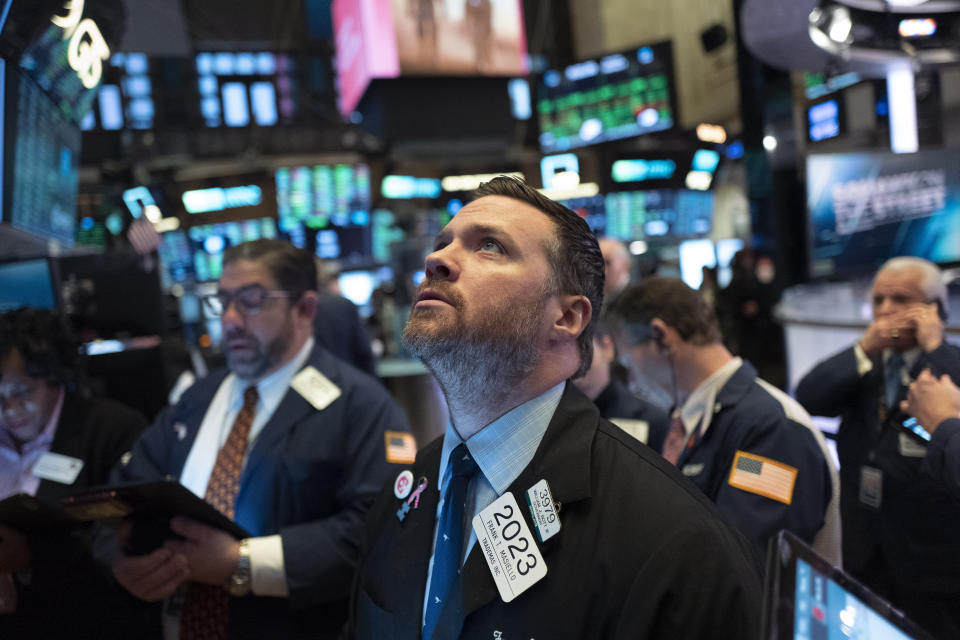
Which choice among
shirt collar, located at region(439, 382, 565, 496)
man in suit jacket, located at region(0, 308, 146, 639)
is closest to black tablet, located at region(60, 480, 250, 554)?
man in suit jacket, located at region(0, 308, 146, 639)

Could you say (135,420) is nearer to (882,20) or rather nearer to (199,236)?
(882,20)

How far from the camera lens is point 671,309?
243 cm

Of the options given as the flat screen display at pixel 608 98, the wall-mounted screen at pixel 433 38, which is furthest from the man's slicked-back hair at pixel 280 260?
the flat screen display at pixel 608 98

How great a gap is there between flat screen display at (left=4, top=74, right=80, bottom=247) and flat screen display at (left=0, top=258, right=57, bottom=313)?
122mm

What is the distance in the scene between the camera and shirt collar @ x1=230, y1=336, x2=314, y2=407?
235cm

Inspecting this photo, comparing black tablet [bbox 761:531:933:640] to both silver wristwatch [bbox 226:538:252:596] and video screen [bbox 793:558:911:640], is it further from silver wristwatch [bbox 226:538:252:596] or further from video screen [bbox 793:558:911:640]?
silver wristwatch [bbox 226:538:252:596]

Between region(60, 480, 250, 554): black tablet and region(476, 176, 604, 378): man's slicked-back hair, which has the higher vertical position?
region(476, 176, 604, 378): man's slicked-back hair

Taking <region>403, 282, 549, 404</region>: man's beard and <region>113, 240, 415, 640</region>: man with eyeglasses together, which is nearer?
<region>403, 282, 549, 404</region>: man's beard

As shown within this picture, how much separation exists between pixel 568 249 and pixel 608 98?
7864mm

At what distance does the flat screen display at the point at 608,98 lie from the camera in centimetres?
866

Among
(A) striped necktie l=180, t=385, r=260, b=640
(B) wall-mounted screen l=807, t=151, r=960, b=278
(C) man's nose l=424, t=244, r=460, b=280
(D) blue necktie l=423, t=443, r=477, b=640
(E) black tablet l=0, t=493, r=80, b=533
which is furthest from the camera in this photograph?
(B) wall-mounted screen l=807, t=151, r=960, b=278

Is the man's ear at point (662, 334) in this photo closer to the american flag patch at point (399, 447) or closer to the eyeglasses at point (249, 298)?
the american flag patch at point (399, 447)

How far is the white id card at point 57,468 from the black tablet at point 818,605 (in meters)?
2.19

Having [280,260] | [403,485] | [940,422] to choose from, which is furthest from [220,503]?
[940,422]
